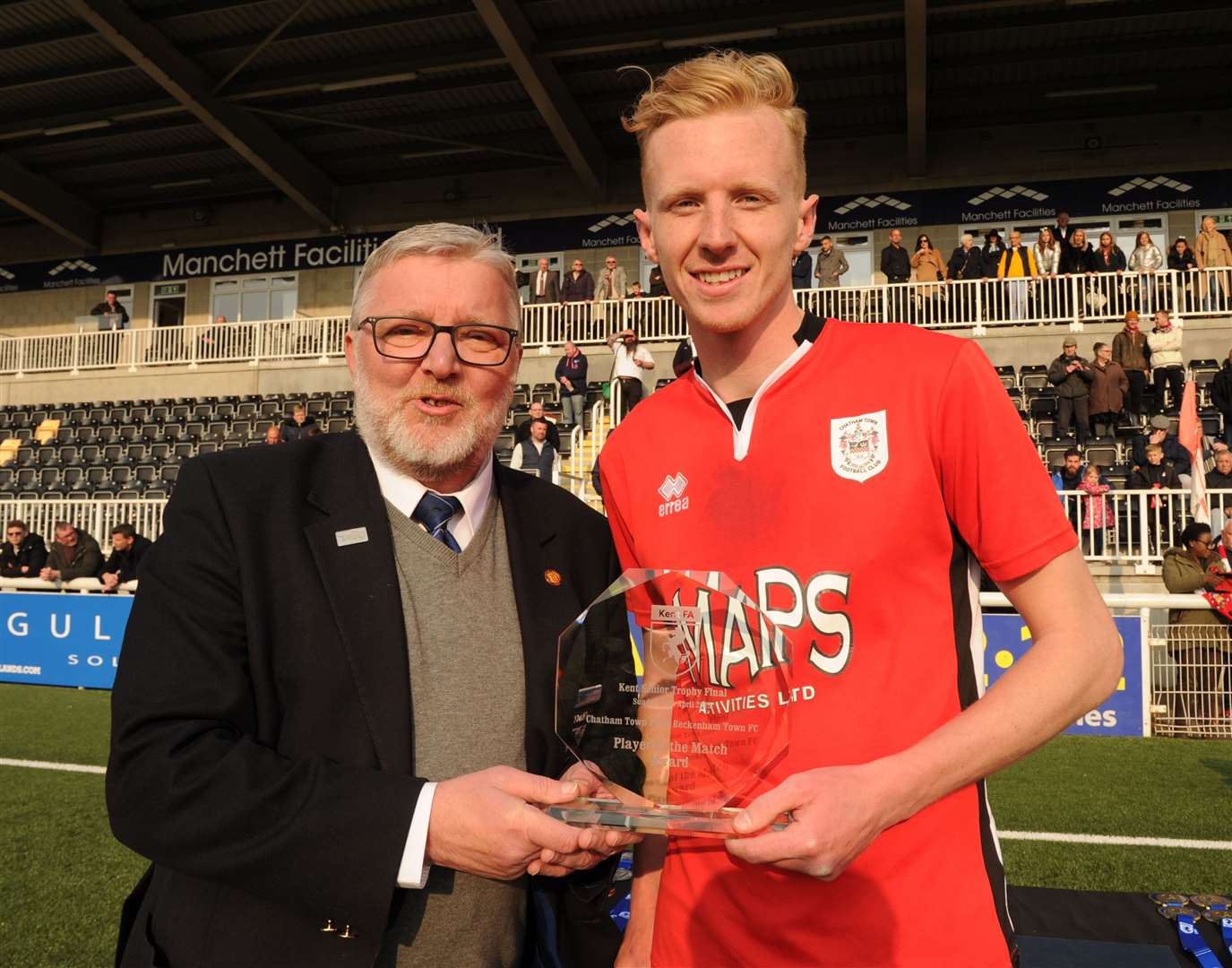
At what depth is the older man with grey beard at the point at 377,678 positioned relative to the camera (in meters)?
1.51

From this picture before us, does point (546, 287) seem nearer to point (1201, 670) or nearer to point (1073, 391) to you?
point (1073, 391)

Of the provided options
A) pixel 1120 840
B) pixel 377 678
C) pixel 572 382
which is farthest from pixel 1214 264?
pixel 377 678

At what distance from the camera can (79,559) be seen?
1212 cm

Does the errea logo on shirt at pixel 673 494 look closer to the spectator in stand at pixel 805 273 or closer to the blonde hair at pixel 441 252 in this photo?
the blonde hair at pixel 441 252

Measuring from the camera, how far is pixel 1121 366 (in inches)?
573

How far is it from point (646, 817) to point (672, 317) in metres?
18.2

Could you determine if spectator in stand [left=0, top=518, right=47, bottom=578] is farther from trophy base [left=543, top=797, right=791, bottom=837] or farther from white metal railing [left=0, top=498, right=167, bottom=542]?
trophy base [left=543, top=797, right=791, bottom=837]

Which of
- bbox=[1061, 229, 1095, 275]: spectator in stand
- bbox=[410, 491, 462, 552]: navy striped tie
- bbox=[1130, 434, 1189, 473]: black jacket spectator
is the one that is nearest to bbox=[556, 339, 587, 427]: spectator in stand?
bbox=[1130, 434, 1189, 473]: black jacket spectator

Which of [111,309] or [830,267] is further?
[111,309]

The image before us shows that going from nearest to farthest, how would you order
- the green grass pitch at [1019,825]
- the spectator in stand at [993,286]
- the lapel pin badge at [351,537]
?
the lapel pin badge at [351,537]
the green grass pitch at [1019,825]
the spectator in stand at [993,286]

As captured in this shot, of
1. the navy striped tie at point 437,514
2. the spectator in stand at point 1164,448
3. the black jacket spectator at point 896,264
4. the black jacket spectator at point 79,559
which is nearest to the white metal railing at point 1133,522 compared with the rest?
the spectator in stand at point 1164,448

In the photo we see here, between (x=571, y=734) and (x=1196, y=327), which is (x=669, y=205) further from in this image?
(x=1196, y=327)

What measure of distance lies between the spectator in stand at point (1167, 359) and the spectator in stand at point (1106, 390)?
849 millimetres

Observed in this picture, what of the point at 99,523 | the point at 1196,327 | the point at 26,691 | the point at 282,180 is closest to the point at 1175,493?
the point at 1196,327
